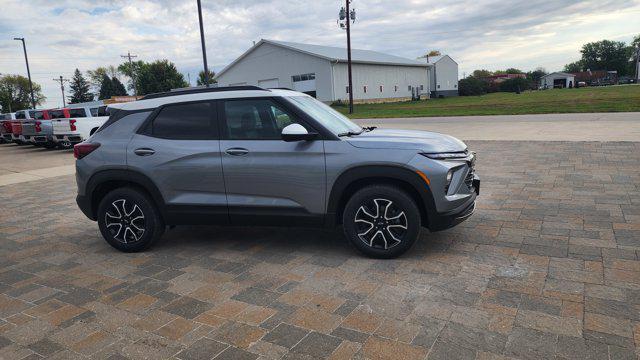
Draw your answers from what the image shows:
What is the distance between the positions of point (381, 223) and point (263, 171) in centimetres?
124

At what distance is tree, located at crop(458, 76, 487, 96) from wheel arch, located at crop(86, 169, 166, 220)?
7222 centimetres

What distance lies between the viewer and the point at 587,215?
533cm

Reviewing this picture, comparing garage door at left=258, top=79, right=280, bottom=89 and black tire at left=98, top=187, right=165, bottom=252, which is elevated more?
garage door at left=258, top=79, right=280, bottom=89

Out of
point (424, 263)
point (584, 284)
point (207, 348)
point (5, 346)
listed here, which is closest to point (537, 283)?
point (584, 284)

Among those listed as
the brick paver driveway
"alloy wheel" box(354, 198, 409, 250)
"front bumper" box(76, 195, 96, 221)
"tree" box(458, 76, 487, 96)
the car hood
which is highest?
"tree" box(458, 76, 487, 96)

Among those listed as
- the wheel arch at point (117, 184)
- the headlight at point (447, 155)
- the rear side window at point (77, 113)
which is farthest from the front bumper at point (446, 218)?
the rear side window at point (77, 113)

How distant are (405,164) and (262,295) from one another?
169 cm

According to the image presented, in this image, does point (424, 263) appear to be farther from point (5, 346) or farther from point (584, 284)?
point (5, 346)

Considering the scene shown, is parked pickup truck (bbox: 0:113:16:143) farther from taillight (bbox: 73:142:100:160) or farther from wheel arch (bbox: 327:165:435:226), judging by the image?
wheel arch (bbox: 327:165:435:226)

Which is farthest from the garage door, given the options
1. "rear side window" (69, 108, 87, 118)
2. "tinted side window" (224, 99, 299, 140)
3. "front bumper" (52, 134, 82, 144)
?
"tinted side window" (224, 99, 299, 140)

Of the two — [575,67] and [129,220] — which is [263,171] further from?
[575,67]

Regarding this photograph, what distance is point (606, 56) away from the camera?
12719 centimetres

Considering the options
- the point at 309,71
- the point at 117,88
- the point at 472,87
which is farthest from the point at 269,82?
the point at 117,88

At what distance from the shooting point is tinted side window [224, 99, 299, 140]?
14.6 feet
